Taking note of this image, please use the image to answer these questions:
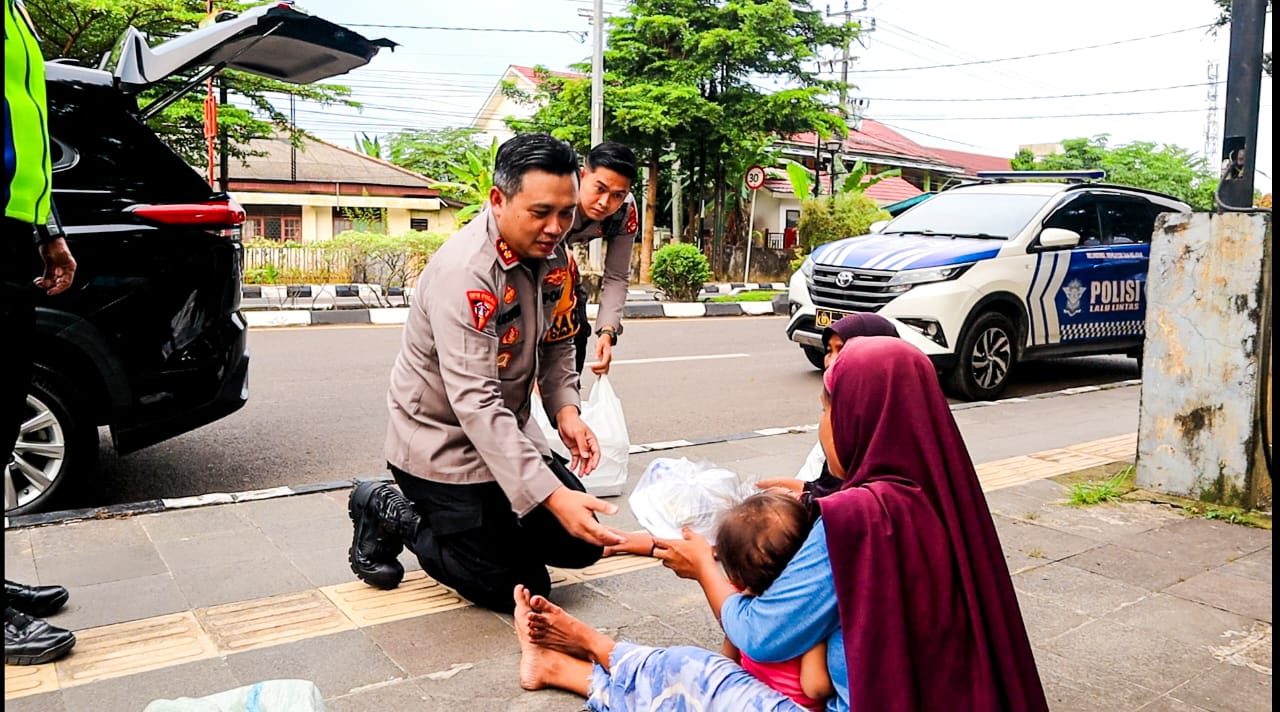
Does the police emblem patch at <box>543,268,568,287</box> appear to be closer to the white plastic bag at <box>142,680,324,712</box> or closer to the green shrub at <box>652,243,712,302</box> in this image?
the white plastic bag at <box>142,680,324,712</box>

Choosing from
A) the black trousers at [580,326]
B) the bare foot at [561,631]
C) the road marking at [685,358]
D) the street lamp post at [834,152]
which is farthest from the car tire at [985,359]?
the street lamp post at [834,152]

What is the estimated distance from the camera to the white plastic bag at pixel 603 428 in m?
4.66

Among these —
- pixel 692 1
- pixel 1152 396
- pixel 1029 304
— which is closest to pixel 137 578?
pixel 1152 396

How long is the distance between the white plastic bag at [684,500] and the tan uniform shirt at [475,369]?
0.27 meters

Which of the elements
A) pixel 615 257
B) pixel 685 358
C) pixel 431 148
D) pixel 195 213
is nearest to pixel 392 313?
pixel 685 358

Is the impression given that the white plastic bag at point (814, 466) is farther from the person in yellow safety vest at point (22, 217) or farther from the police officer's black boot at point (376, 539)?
the person in yellow safety vest at point (22, 217)

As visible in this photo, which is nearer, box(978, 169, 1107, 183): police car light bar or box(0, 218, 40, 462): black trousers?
box(0, 218, 40, 462): black trousers

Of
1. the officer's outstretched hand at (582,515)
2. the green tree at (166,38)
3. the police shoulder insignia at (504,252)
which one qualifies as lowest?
the officer's outstretched hand at (582,515)

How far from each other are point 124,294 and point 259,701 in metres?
2.56

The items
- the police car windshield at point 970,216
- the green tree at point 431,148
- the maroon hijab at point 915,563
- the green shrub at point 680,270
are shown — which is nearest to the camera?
the maroon hijab at point 915,563

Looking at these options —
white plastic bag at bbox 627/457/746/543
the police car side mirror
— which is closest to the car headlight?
the police car side mirror

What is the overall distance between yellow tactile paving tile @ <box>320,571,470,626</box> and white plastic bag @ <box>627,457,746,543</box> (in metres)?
0.88

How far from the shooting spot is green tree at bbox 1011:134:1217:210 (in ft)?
159

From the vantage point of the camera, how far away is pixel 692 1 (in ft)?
83.5
